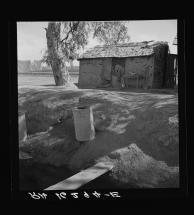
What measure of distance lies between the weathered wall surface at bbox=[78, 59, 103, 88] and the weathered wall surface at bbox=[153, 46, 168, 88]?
3.97 ft

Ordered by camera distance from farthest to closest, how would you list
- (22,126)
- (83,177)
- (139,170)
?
1. (22,126)
2. (139,170)
3. (83,177)

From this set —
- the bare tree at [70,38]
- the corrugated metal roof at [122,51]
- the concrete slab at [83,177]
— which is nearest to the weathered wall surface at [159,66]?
the corrugated metal roof at [122,51]

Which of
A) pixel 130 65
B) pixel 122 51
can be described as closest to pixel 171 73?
pixel 130 65

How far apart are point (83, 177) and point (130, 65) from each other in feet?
8.48

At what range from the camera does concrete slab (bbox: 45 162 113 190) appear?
161 inches

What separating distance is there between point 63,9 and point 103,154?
7.44ft

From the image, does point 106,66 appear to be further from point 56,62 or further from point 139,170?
point 139,170

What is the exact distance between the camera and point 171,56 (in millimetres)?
4668

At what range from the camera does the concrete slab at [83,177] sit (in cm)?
410

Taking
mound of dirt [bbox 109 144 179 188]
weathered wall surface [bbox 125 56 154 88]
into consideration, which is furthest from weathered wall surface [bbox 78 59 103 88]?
mound of dirt [bbox 109 144 179 188]

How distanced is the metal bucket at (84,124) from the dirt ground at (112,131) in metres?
0.10

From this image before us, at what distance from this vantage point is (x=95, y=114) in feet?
17.1

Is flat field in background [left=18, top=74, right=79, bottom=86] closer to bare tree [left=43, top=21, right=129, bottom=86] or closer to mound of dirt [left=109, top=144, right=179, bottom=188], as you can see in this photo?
bare tree [left=43, top=21, right=129, bottom=86]
